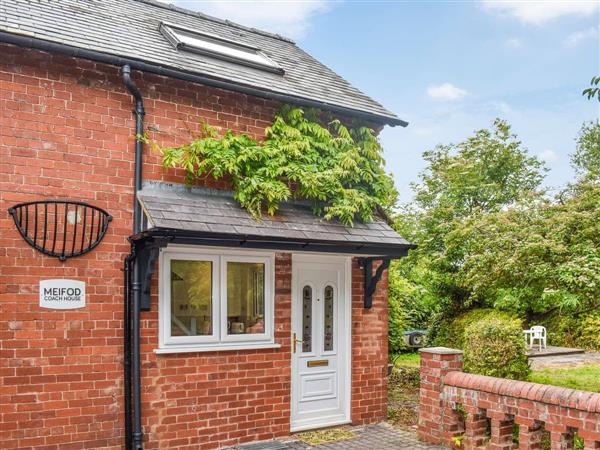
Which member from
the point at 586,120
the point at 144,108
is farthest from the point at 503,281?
the point at 586,120

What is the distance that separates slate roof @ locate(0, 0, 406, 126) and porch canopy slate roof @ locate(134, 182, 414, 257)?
1550 millimetres

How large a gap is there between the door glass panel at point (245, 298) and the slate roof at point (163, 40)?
7.99 ft

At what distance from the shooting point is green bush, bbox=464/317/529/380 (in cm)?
745

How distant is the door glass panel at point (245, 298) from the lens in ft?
24.0

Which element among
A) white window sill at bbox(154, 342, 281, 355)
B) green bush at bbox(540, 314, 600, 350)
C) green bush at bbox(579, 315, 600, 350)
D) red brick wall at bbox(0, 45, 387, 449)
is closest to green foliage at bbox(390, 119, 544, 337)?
green bush at bbox(540, 314, 600, 350)

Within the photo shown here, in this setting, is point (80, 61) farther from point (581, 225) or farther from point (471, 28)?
point (471, 28)

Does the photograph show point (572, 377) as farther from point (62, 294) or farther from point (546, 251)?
point (62, 294)

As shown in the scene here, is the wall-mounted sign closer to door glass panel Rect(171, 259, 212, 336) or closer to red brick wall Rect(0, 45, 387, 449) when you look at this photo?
red brick wall Rect(0, 45, 387, 449)

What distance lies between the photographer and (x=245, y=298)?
24.4 feet

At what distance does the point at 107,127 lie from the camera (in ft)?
21.6

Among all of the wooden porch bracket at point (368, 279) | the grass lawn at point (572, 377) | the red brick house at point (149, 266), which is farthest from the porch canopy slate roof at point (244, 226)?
the grass lawn at point (572, 377)

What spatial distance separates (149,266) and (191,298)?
875mm

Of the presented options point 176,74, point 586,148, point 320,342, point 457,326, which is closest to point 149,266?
point 176,74

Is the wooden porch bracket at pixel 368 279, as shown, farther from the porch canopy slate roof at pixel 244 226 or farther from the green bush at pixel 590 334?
the green bush at pixel 590 334
